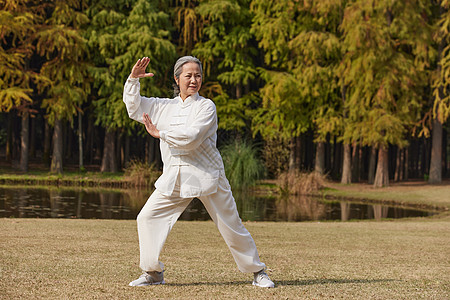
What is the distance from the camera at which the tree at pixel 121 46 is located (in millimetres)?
29641

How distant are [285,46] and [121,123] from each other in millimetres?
8648

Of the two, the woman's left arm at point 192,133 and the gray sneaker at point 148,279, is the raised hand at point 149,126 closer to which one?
the woman's left arm at point 192,133

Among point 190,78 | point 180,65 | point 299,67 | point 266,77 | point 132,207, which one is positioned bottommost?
point 132,207

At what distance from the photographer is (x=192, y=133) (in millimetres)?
5195

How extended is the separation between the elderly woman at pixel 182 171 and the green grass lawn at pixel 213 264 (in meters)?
0.37

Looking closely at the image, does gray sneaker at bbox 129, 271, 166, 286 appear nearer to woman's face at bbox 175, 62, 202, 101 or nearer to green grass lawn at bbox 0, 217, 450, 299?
green grass lawn at bbox 0, 217, 450, 299

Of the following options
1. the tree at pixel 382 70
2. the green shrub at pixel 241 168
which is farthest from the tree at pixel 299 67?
the green shrub at pixel 241 168

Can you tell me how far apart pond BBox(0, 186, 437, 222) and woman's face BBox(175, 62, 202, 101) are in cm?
996

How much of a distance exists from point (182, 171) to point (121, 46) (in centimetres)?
2536

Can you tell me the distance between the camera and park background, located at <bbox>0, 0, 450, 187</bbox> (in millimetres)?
27906

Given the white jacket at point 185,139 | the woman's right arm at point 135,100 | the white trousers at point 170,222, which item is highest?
the woman's right arm at point 135,100

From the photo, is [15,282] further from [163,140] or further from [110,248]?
[110,248]

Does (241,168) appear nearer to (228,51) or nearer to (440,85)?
(228,51)

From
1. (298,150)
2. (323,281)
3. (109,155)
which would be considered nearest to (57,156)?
(109,155)
